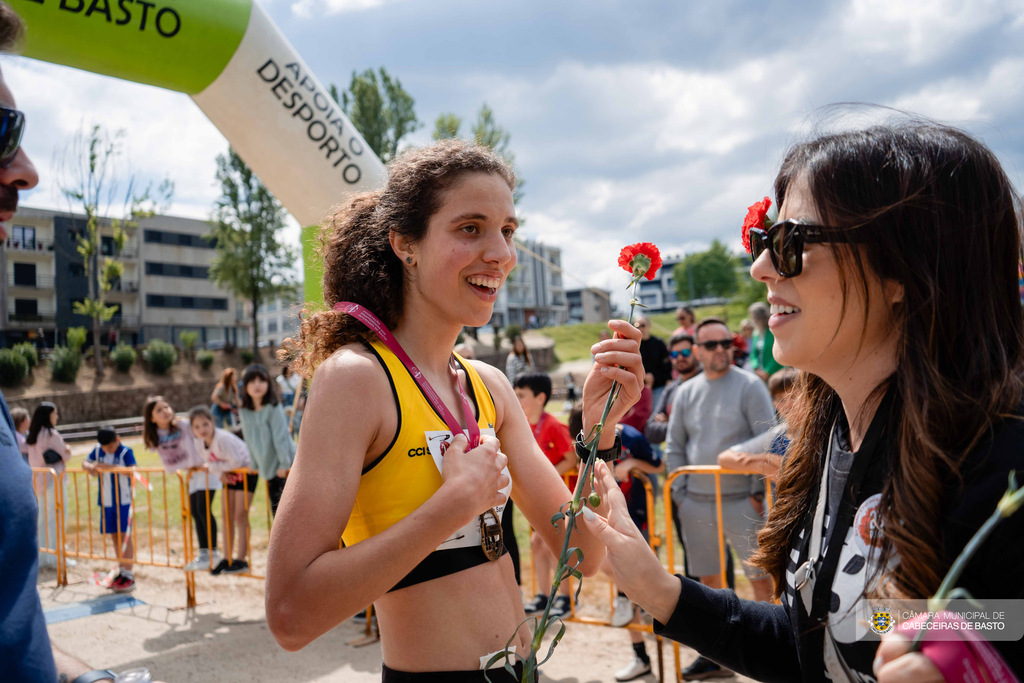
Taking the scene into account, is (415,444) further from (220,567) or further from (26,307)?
(26,307)

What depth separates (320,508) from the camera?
1.37 m

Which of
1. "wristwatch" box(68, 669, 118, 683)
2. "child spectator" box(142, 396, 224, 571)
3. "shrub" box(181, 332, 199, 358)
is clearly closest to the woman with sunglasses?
"wristwatch" box(68, 669, 118, 683)

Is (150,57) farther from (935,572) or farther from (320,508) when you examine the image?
(935,572)

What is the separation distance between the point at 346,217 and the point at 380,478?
2.76 feet

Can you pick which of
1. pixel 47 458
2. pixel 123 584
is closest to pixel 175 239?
pixel 47 458

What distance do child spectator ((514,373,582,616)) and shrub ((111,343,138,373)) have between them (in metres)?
→ 34.4

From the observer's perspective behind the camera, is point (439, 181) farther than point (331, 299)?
No

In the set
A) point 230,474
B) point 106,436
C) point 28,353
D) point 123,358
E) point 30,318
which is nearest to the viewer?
point 230,474

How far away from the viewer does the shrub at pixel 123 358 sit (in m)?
33.2

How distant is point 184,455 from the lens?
25.3 ft

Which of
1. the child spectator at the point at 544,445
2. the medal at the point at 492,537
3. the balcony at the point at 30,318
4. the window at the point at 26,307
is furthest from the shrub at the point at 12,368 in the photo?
the medal at the point at 492,537

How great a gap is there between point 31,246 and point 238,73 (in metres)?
49.6

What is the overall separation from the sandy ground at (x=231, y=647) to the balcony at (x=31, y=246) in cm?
4594

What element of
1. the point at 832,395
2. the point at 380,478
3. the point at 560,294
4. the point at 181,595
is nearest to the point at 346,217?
the point at 380,478
